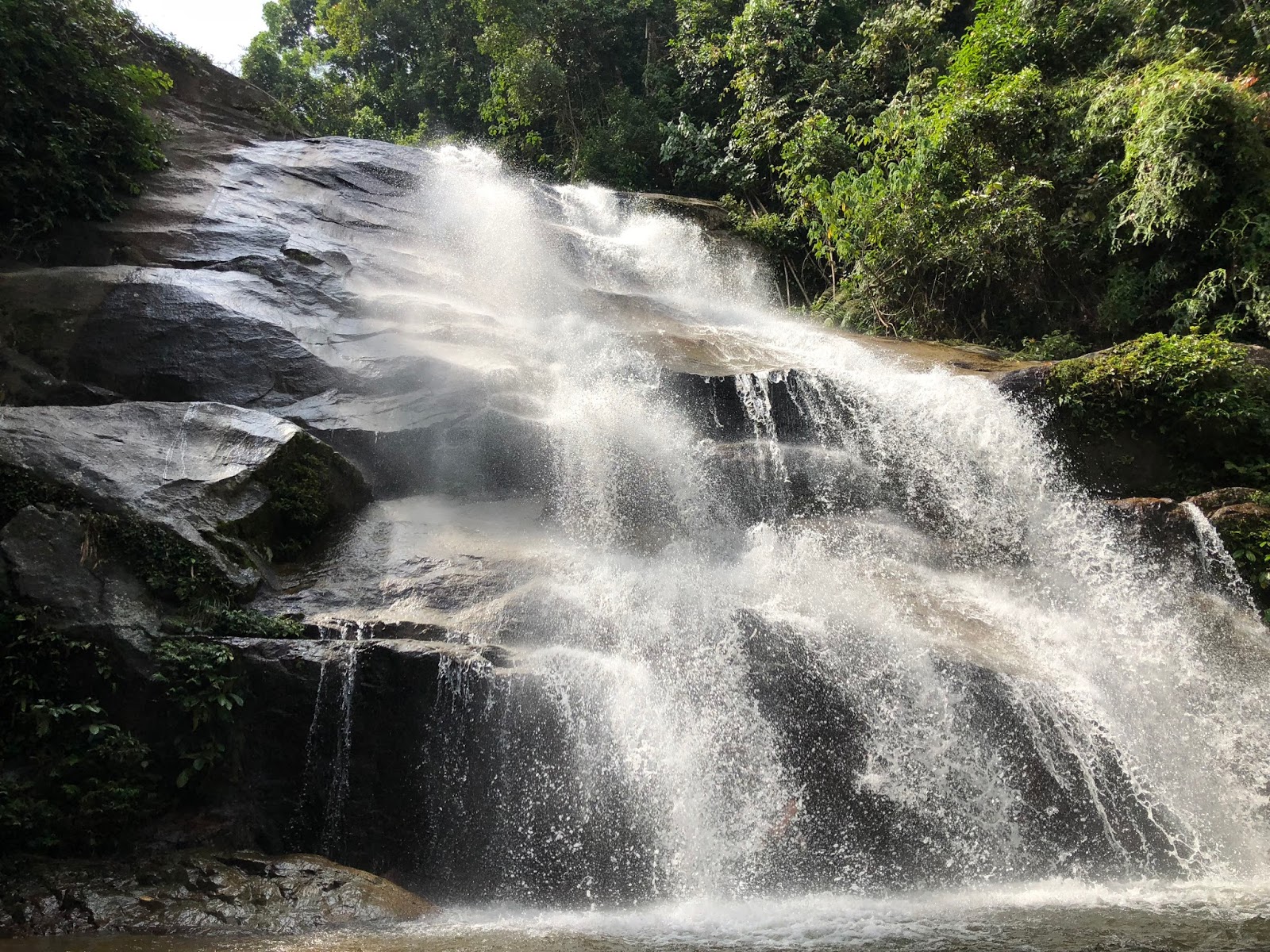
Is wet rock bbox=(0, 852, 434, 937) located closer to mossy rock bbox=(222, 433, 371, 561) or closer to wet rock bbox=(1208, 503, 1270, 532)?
mossy rock bbox=(222, 433, 371, 561)

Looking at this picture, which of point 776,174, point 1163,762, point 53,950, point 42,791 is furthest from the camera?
point 776,174

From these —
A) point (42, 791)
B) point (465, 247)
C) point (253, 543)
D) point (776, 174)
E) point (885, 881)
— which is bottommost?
point (885, 881)

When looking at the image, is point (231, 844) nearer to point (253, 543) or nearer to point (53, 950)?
point (53, 950)

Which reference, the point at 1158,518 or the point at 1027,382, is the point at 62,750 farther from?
the point at 1027,382

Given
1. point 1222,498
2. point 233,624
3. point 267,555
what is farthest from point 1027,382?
point 233,624

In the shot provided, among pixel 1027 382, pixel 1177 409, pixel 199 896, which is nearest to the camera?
pixel 199 896

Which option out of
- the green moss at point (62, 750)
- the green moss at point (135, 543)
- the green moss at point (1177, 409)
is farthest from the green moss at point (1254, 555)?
the green moss at point (62, 750)

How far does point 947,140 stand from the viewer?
13.4m

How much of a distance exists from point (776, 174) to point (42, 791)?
18.8m

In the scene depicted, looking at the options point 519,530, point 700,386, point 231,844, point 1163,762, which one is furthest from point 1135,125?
point 231,844

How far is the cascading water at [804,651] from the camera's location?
5.88 meters

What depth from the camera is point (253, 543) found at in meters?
7.62

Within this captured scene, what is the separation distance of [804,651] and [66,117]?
13.1 metres

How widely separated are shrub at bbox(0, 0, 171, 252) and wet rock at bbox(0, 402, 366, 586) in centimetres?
505
